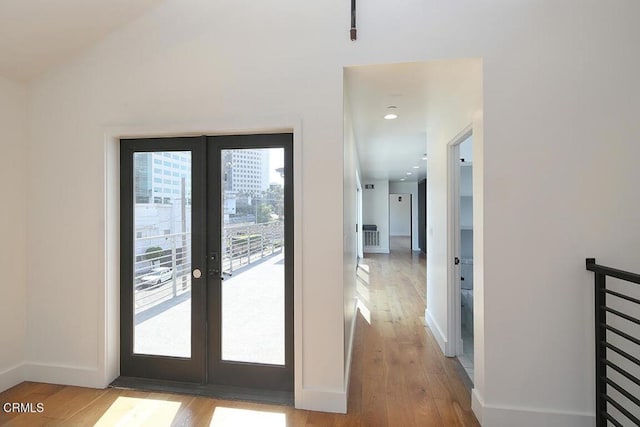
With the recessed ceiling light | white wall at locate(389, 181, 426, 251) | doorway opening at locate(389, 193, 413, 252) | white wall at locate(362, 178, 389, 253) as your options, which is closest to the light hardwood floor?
the recessed ceiling light

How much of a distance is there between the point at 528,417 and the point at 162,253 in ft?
9.44

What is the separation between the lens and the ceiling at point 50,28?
6.66ft

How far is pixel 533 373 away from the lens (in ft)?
6.39

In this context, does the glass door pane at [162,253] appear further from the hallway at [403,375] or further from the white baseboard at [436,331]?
the white baseboard at [436,331]

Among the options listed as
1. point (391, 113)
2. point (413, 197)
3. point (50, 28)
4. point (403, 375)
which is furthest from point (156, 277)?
point (413, 197)

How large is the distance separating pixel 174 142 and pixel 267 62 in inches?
39.2

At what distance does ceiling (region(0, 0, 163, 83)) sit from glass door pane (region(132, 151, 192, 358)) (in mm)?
955

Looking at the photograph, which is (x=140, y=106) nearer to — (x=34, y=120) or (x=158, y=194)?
(x=158, y=194)

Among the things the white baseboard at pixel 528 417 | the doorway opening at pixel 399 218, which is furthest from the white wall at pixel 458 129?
the doorway opening at pixel 399 218

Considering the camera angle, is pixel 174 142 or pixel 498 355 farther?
pixel 174 142

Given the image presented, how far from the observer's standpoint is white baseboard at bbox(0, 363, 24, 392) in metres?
2.37

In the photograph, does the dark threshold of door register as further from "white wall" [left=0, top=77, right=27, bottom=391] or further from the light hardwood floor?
"white wall" [left=0, top=77, right=27, bottom=391]

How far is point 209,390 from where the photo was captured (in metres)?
2.35

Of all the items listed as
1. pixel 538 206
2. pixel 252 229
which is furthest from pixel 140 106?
pixel 538 206
